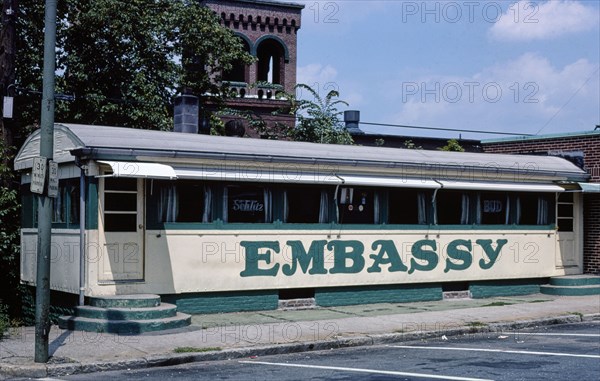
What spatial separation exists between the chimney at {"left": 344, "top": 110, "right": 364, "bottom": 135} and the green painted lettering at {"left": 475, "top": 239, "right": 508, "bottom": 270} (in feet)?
103

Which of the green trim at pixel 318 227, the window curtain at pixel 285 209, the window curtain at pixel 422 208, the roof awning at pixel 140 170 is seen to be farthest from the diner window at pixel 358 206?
the roof awning at pixel 140 170

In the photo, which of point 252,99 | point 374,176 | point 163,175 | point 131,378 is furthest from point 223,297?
point 252,99

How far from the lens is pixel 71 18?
2597 centimetres

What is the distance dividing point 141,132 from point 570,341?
8074 millimetres

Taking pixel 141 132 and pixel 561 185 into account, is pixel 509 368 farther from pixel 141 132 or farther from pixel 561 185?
pixel 561 185

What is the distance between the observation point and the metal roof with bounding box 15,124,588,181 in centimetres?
1407

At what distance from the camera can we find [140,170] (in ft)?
44.7

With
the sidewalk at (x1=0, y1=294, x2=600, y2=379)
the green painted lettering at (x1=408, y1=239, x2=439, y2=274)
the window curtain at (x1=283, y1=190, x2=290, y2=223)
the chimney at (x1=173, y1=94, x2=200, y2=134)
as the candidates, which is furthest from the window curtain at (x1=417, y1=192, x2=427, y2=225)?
the chimney at (x1=173, y1=94, x2=200, y2=134)

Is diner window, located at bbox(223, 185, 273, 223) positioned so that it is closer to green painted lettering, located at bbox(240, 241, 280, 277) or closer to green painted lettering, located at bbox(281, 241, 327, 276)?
green painted lettering, located at bbox(240, 241, 280, 277)

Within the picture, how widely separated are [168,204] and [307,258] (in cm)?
304

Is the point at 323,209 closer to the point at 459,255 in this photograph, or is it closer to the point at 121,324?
the point at 459,255

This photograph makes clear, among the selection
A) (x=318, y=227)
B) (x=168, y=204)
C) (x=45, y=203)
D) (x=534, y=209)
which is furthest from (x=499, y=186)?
(x=45, y=203)

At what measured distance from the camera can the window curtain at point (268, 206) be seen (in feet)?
52.1

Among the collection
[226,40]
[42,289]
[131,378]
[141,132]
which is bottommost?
[131,378]
